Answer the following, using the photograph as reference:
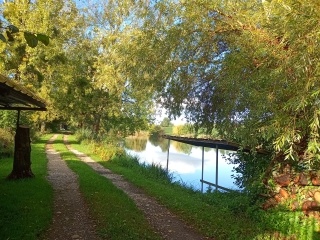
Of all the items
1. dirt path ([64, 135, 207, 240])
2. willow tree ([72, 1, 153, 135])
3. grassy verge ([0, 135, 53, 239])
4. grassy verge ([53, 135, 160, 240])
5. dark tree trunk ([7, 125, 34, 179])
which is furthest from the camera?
willow tree ([72, 1, 153, 135])

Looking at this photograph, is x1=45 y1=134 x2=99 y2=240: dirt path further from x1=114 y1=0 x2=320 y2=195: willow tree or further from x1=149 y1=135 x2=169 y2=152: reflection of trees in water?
x1=149 y1=135 x2=169 y2=152: reflection of trees in water

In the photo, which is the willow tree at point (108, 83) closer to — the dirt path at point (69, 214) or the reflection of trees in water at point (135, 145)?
the reflection of trees in water at point (135, 145)

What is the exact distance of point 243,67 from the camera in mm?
5711

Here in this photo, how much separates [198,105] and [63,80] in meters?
16.8

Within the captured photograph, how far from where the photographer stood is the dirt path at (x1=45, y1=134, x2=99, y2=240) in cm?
481

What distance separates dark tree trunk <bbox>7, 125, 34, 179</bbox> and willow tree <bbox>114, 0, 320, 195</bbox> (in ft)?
12.4

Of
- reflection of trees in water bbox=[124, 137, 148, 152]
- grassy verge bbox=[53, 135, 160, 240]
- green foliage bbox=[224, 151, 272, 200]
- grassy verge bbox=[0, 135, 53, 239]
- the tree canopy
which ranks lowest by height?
reflection of trees in water bbox=[124, 137, 148, 152]

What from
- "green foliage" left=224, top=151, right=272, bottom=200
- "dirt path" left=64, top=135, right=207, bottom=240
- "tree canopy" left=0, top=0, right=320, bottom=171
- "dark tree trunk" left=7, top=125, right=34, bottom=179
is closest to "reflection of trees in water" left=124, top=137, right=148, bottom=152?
"dark tree trunk" left=7, top=125, right=34, bottom=179

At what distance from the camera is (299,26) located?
4039 mm

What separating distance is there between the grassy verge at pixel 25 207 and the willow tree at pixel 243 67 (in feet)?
13.4

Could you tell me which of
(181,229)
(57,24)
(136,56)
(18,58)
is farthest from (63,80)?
(181,229)

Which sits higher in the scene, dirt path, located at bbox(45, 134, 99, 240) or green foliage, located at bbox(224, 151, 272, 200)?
green foliage, located at bbox(224, 151, 272, 200)

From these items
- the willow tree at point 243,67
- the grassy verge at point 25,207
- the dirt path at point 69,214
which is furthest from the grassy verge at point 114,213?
the willow tree at point 243,67

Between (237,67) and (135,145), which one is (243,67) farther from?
(135,145)
